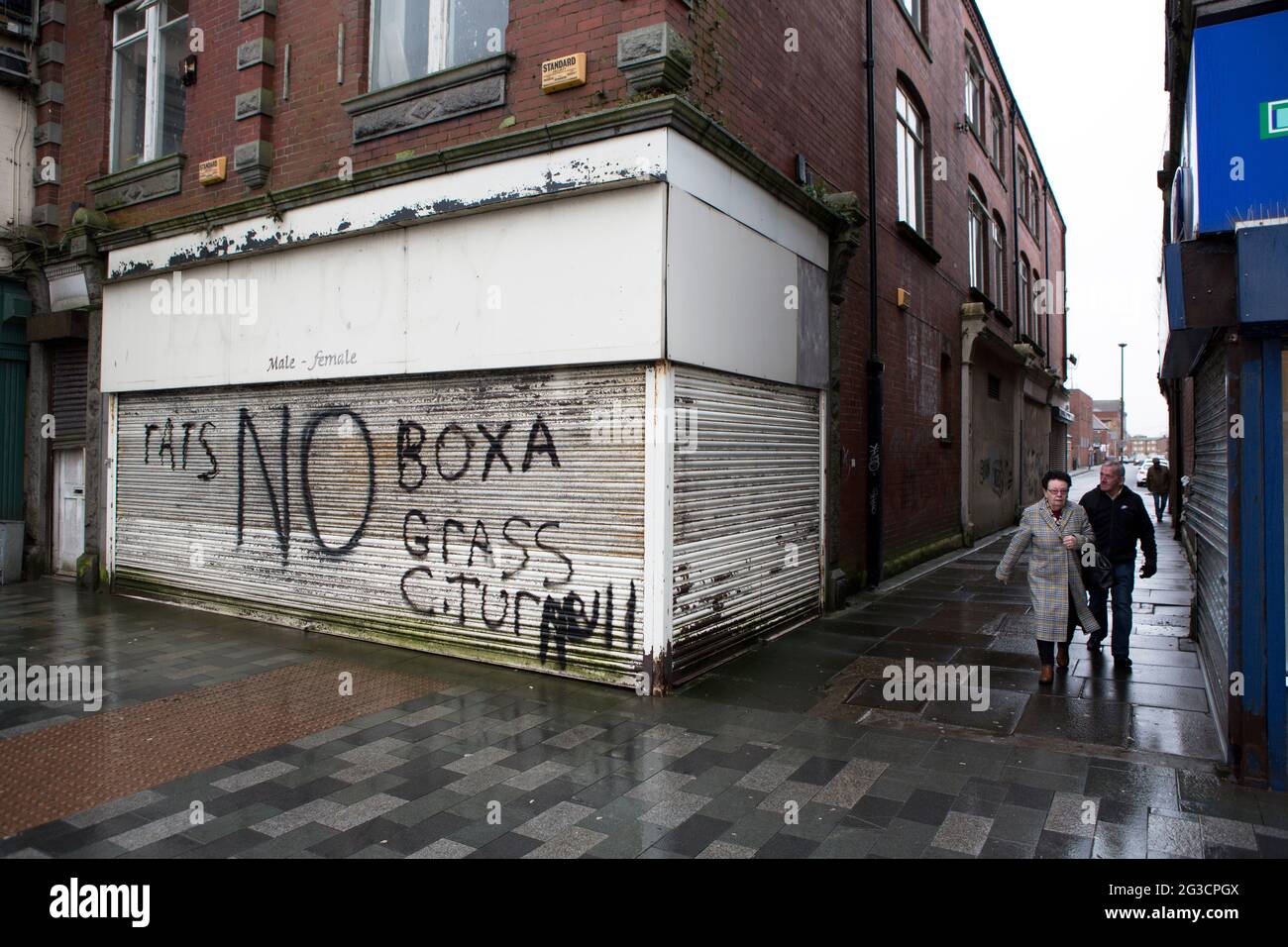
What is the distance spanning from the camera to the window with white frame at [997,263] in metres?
19.3

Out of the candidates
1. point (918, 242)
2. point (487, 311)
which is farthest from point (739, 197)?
point (918, 242)

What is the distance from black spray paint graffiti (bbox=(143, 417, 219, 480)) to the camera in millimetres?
9516

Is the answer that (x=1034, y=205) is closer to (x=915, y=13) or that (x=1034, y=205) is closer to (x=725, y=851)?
(x=915, y=13)

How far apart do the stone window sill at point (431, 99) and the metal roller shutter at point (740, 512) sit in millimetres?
3158

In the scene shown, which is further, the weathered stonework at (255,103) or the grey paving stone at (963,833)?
the weathered stonework at (255,103)

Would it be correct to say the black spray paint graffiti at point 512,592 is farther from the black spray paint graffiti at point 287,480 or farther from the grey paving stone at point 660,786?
the grey paving stone at point 660,786

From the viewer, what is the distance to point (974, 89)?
59.1 feet

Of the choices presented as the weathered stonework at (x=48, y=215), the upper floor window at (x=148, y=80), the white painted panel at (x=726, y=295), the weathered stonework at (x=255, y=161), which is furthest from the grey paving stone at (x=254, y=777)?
the weathered stonework at (x=48, y=215)

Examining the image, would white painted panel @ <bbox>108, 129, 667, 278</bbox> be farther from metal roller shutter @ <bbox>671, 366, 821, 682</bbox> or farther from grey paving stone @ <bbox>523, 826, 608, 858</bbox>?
grey paving stone @ <bbox>523, 826, 608, 858</bbox>

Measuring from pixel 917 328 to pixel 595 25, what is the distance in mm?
8038
